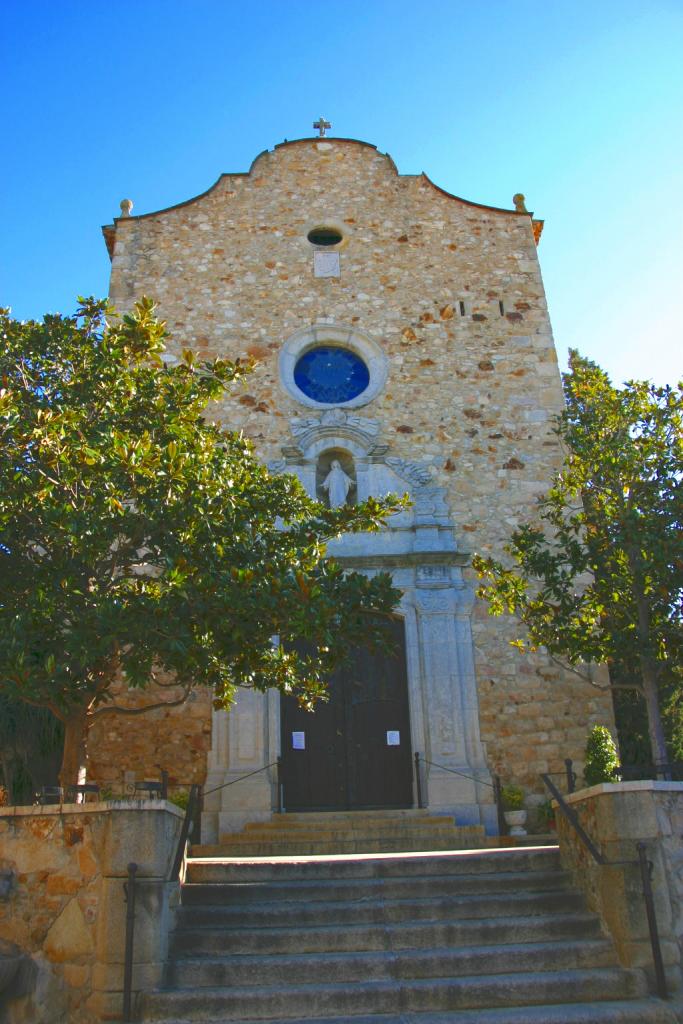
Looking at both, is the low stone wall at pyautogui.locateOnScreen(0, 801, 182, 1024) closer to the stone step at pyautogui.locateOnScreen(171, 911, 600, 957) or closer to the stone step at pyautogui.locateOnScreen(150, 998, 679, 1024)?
the stone step at pyautogui.locateOnScreen(171, 911, 600, 957)

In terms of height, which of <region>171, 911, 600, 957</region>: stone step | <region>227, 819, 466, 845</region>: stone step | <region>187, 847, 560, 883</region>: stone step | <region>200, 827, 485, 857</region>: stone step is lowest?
<region>171, 911, 600, 957</region>: stone step

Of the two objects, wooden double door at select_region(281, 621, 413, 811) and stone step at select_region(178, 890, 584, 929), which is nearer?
stone step at select_region(178, 890, 584, 929)

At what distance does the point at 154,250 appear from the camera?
1352cm

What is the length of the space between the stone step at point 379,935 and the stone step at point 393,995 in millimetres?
350

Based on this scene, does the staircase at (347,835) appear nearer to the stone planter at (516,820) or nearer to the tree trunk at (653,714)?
the stone planter at (516,820)

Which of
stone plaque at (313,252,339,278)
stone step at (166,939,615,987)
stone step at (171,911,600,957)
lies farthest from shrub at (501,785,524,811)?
stone plaque at (313,252,339,278)

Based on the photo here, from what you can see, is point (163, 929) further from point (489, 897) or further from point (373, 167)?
point (373, 167)

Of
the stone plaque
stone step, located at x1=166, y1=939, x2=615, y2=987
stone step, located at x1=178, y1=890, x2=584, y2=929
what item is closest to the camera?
stone step, located at x1=166, y1=939, x2=615, y2=987

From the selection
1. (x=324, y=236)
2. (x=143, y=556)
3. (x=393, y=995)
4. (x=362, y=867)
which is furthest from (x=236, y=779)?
(x=324, y=236)

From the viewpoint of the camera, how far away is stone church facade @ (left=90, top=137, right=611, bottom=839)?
10.5 m

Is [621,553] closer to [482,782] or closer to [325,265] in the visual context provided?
[482,782]

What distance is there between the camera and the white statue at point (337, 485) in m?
11.6

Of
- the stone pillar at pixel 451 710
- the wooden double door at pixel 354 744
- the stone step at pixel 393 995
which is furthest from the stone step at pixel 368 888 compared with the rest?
the wooden double door at pixel 354 744

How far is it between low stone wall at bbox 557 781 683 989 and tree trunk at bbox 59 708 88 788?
Answer: 377cm
